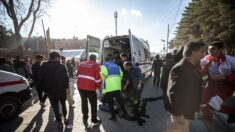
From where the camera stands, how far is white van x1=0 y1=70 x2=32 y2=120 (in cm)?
343

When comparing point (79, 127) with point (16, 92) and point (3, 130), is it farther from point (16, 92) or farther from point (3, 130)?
point (16, 92)

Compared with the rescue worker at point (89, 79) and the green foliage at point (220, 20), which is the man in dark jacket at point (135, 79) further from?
the green foliage at point (220, 20)

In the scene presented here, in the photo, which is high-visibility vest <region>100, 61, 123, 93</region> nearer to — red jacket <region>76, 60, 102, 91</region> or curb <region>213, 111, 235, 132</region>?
red jacket <region>76, 60, 102, 91</region>

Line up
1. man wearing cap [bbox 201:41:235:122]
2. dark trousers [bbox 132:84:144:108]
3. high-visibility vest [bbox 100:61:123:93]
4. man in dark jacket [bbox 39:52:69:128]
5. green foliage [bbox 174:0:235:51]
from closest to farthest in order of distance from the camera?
man wearing cap [bbox 201:41:235:122]
man in dark jacket [bbox 39:52:69:128]
high-visibility vest [bbox 100:61:123:93]
dark trousers [bbox 132:84:144:108]
green foliage [bbox 174:0:235:51]

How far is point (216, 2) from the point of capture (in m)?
15.9

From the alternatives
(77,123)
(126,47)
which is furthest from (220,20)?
(77,123)

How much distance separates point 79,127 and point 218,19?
66.8ft

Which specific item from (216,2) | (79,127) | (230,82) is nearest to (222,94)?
(230,82)

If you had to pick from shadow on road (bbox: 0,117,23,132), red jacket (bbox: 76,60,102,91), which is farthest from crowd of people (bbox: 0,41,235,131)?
shadow on road (bbox: 0,117,23,132)

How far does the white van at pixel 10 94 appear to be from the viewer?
343cm

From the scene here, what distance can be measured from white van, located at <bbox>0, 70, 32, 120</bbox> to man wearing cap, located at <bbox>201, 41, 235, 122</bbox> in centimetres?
512

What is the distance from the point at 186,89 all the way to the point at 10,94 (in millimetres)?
4704

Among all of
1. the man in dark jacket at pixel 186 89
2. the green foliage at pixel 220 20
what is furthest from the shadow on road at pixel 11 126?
the green foliage at pixel 220 20

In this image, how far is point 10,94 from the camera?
3.65 meters
